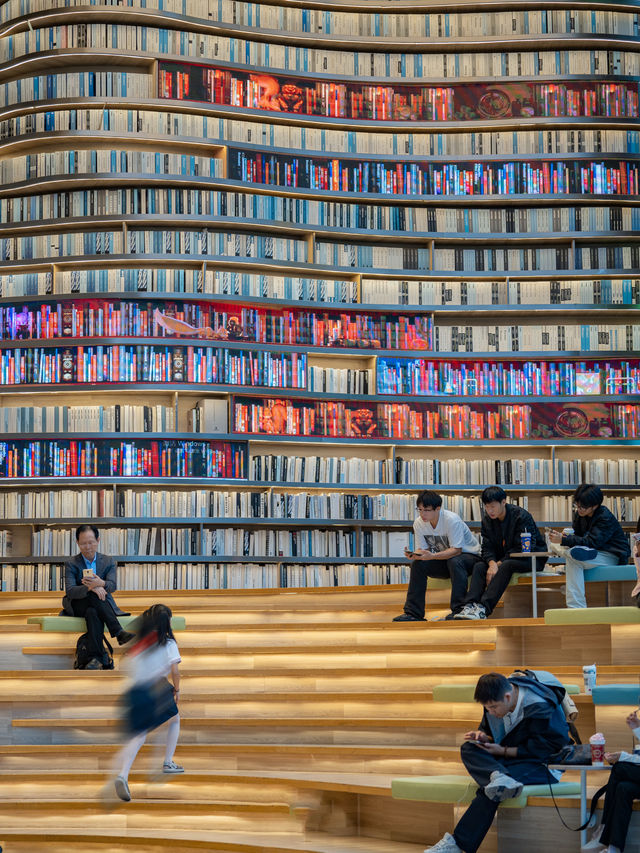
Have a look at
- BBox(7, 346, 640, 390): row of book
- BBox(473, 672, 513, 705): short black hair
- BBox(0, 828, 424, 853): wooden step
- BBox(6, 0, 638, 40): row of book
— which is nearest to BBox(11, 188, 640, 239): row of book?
BBox(7, 346, 640, 390): row of book

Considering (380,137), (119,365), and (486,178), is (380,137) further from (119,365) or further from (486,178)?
(119,365)

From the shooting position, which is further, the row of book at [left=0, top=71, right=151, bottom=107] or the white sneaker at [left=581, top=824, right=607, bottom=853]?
the row of book at [left=0, top=71, right=151, bottom=107]

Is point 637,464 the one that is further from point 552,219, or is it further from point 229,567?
point 229,567

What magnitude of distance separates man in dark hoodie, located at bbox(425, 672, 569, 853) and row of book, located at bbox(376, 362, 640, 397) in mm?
4050

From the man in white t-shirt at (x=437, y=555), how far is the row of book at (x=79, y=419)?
2213 millimetres

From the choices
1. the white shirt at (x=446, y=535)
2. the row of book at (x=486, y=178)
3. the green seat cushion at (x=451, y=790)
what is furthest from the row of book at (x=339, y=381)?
the green seat cushion at (x=451, y=790)

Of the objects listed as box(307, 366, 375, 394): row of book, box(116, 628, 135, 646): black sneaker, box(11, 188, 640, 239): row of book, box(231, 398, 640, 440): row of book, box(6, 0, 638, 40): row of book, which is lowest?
box(116, 628, 135, 646): black sneaker

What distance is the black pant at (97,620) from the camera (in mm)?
6750

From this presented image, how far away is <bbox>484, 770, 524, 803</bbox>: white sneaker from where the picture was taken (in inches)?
188

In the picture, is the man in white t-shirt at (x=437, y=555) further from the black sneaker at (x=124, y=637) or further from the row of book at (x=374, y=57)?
the row of book at (x=374, y=57)

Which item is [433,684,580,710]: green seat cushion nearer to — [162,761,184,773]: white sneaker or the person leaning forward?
[162,761,184,773]: white sneaker

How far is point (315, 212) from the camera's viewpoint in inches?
351

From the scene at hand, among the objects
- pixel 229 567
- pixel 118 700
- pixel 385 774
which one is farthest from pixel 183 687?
pixel 229 567

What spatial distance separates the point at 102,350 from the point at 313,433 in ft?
4.84
